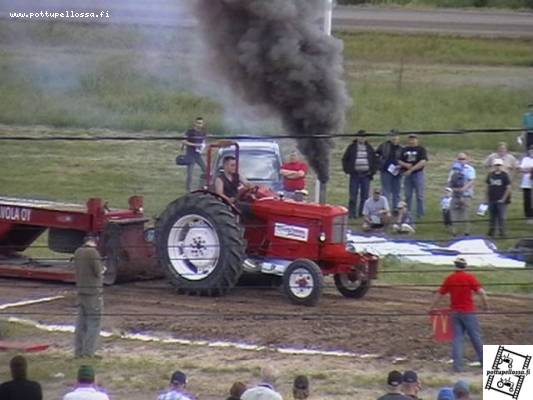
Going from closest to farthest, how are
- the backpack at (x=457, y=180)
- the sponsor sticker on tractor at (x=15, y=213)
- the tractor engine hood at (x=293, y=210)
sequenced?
the tractor engine hood at (x=293, y=210) < the sponsor sticker on tractor at (x=15, y=213) < the backpack at (x=457, y=180)

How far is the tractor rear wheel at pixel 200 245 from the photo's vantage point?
19.8 meters

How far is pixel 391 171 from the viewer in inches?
1057

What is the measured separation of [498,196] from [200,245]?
655 cm

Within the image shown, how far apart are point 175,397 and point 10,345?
500 centimetres

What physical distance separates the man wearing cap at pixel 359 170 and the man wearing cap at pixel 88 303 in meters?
9.50

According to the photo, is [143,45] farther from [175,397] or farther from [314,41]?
[175,397]

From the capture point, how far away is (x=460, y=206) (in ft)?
85.1

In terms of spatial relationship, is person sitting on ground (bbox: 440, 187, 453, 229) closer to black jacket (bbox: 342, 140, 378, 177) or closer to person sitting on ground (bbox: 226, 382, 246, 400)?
black jacket (bbox: 342, 140, 378, 177)

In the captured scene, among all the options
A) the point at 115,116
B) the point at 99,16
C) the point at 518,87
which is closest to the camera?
the point at 99,16

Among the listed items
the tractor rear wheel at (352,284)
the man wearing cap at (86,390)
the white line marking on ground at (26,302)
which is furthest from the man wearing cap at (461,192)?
the man wearing cap at (86,390)

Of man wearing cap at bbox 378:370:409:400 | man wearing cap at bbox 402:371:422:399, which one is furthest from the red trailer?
man wearing cap at bbox 378:370:409:400

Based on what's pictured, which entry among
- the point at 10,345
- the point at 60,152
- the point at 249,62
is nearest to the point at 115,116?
the point at 60,152

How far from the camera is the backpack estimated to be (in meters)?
25.8

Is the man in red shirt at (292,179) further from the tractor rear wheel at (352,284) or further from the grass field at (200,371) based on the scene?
the grass field at (200,371)
